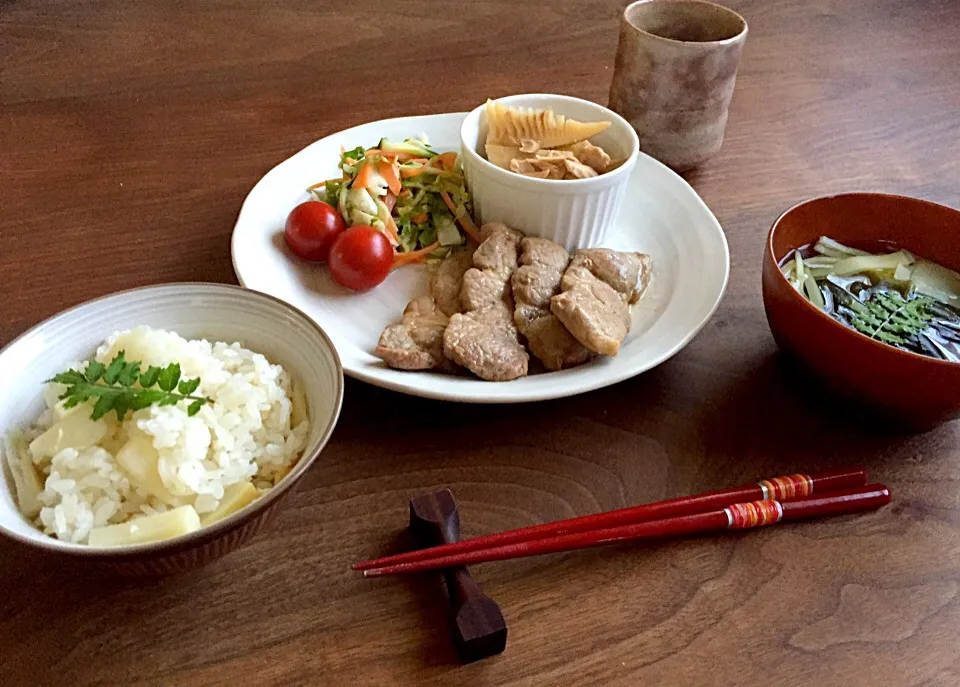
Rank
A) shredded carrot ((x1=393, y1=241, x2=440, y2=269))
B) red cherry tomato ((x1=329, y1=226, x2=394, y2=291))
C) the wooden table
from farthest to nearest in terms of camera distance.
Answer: shredded carrot ((x1=393, y1=241, x2=440, y2=269))
red cherry tomato ((x1=329, y1=226, x2=394, y2=291))
the wooden table

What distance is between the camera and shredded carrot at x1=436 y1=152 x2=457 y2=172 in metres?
2.04

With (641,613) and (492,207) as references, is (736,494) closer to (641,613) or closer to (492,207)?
(641,613)

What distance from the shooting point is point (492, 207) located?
6.06ft

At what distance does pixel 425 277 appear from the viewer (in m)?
1.83

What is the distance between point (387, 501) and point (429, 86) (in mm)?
1685

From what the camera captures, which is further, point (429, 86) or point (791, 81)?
point (791, 81)

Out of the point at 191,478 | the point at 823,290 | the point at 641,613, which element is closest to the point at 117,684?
the point at 191,478

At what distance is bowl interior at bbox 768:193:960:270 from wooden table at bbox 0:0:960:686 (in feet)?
0.75

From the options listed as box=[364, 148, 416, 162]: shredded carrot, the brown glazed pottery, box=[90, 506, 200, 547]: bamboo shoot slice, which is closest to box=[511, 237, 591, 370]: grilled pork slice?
the brown glazed pottery

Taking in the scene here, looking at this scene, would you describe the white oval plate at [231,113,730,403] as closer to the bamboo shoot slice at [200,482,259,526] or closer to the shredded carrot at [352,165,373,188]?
the shredded carrot at [352,165,373,188]

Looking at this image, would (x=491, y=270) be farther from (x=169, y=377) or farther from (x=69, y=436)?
(x=69, y=436)

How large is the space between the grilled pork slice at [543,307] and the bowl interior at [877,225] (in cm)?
46

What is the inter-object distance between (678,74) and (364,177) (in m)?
0.87

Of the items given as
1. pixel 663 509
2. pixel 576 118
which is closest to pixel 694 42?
pixel 576 118
